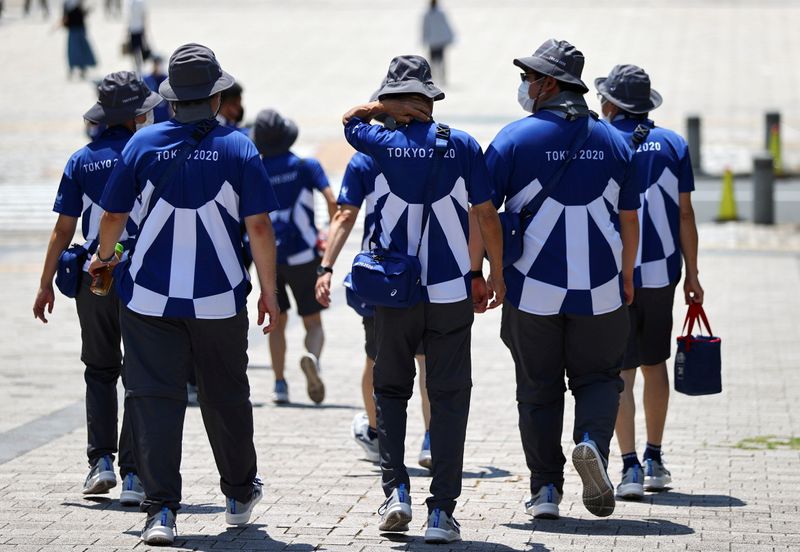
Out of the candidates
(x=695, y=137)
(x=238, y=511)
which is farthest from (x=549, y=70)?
(x=695, y=137)

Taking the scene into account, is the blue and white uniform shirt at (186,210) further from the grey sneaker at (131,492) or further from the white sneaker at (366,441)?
the white sneaker at (366,441)

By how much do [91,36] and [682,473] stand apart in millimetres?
31473

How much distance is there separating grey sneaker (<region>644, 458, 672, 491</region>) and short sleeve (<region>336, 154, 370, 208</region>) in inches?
69.9

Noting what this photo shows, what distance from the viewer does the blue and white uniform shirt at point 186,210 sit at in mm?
5410

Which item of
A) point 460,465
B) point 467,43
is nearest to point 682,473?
point 460,465

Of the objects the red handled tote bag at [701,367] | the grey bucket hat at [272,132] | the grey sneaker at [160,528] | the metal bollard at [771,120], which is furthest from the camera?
the metal bollard at [771,120]

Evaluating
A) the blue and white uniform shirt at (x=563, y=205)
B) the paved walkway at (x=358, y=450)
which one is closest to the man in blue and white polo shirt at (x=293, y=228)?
the paved walkway at (x=358, y=450)

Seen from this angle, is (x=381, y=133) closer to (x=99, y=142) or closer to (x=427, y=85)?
(x=427, y=85)

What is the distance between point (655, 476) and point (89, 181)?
283 centimetres

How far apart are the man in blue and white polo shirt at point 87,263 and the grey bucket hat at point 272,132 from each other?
228cm

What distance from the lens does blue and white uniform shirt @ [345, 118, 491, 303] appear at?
18.1ft

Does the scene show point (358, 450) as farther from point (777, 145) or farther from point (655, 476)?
point (777, 145)

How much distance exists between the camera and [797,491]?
6.46 metres

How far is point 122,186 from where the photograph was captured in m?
5.45
